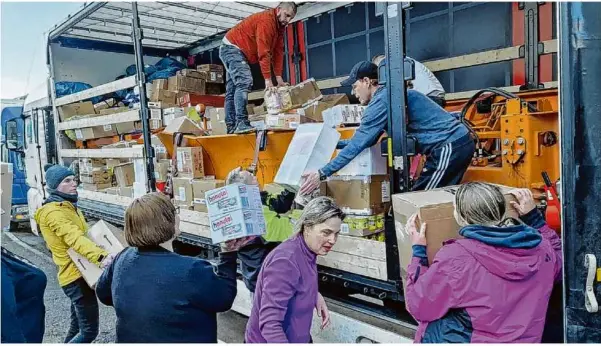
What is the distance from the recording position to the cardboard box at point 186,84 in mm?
6918

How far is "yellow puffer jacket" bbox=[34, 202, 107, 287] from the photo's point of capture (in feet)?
10.2

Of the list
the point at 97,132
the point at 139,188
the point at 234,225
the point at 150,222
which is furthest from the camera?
the point at 97,132

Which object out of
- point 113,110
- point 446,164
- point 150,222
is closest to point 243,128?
point 446,164

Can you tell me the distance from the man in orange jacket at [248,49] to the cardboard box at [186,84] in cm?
204

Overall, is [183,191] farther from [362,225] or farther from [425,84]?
[425,84]

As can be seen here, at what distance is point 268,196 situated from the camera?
122 inches

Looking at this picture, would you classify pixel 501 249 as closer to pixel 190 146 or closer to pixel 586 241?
pixel 586 241

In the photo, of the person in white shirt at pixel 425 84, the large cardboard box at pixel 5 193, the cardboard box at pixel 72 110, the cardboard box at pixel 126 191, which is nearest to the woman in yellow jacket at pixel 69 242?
the large cardboard box at pixel 5 193

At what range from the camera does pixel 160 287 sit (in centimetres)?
182

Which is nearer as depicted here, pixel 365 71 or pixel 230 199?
pixel 230 199

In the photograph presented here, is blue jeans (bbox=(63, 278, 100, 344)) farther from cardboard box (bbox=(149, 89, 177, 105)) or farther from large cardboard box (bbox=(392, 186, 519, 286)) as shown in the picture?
cardboard box (bbox=(149, 89, 177, 105))

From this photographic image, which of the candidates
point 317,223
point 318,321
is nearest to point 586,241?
point 317,223

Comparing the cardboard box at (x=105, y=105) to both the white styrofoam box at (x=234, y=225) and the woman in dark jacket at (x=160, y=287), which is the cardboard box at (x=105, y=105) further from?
the woman in dark jacket at (x=160, y=287)

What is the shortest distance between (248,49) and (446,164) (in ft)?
9.20
